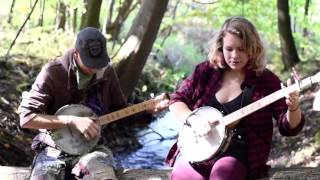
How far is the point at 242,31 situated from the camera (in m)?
3.15

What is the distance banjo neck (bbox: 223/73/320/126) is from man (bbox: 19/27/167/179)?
0.67 metres

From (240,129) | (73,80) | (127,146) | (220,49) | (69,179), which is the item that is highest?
(220,49)

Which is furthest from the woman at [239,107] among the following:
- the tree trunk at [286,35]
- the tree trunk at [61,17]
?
the tree trunk at [61,17]

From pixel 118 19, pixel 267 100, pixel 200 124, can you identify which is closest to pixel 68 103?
pixel 200 124

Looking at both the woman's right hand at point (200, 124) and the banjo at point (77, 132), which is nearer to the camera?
the woman's right hand at point (200, 124)

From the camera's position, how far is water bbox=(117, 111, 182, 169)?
695 centimetres

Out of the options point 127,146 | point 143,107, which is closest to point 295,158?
point 127,146

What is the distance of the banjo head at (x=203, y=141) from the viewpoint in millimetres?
3070

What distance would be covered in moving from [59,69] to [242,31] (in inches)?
49.8

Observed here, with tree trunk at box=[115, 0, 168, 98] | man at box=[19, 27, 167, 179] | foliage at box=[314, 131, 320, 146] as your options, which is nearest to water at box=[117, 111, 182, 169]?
tree trunk at box=[115, 0, 168, 98]

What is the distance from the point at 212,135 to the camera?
10.3 ft

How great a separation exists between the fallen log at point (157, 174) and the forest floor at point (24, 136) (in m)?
0.90

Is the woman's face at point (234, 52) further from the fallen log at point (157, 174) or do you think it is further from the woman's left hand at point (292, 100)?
the fallen log at point (157, 174)

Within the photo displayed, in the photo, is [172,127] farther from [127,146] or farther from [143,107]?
[143,107]
